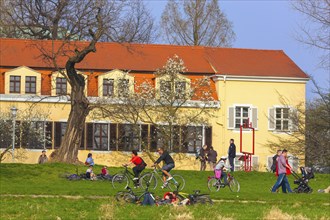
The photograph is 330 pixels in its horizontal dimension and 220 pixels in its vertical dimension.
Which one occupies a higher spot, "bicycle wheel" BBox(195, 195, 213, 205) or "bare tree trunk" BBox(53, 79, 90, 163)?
"bare tree trunk" BBox(53, 79, 90, 163)

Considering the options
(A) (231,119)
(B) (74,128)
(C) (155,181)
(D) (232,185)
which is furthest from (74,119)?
(A) (231,119)

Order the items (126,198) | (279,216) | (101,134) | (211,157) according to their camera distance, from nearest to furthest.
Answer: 1. (279,216)
2. (126,198)
3. (211,157)
4. (101,134)

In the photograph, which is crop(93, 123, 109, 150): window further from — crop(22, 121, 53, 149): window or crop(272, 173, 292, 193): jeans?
crop(272, 173, 292, 193): jeans

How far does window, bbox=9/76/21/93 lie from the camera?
67.1m

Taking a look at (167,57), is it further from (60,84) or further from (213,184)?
(213,184)

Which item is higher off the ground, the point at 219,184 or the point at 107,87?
the point at 107,87

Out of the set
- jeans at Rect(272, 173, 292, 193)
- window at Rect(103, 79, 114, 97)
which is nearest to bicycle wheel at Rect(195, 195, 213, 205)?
jeans at Rect(272, 173, 292, 193)

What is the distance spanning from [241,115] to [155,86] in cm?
637

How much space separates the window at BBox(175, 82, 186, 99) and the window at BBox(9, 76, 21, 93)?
10534 mm

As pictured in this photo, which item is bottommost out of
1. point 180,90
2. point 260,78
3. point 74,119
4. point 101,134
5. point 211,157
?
point 211,157

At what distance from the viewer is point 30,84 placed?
67.1 meters

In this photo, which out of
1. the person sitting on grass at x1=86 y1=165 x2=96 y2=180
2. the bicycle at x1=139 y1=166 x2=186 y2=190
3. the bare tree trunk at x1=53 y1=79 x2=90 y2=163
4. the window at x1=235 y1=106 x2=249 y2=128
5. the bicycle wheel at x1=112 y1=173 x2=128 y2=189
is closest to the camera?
the bicycle at x1=139 y1=166 x2=186 y2=190

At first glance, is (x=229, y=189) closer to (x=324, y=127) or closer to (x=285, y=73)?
(x=324, y=127)

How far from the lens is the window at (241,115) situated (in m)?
69.8
